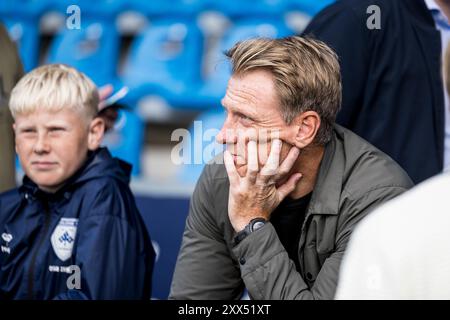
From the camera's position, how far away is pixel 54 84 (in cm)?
271

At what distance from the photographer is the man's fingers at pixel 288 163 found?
2123mm

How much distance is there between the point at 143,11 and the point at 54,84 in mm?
3235

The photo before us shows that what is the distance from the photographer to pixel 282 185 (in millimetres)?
2176

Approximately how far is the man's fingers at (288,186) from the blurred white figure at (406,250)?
3.20 feet

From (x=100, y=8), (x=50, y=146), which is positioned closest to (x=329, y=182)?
(x=50, y=146)

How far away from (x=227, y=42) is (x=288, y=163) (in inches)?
134

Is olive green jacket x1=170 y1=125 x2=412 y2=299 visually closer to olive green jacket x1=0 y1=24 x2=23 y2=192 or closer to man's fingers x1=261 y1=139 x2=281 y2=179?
man's fingers x1=261 y1=139 x2=281 y2=179

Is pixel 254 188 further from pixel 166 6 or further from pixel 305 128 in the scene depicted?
pixel 166 6

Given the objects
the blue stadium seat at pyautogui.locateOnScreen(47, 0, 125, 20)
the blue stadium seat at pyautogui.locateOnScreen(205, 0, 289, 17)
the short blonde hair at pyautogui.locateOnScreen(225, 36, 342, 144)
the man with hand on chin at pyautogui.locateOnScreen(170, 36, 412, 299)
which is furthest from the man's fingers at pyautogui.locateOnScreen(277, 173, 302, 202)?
the blue stadium seat at pyautogui.locateOnScreen(47, 0, 125, 20)

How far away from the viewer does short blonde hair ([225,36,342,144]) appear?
2.14 metres

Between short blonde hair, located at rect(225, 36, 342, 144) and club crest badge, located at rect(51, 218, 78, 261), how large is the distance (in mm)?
793

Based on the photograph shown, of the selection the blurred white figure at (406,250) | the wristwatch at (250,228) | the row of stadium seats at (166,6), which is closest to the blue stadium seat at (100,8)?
the row of stadium seats at (166,6)
